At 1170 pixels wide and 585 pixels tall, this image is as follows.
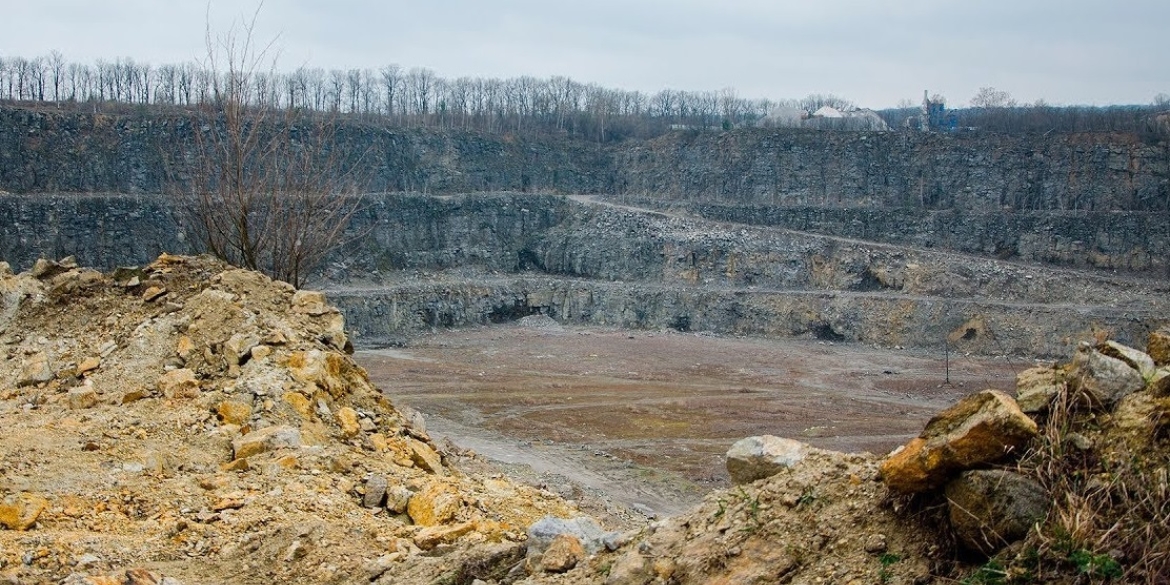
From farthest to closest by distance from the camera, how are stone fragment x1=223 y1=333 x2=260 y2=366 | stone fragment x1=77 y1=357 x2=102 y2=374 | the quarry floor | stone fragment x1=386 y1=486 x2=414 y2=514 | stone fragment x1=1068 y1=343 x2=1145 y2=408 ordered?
the quarry floor → stone fragment x1=77 y1=357 x2=102 y2=374 → stone fragment x1=223 y1=333 x2=260 y2=366 → stone fragment x1=386 y1=486 x2=414 y2=514 → stone fragment x1=1068 y1=343 x2=1145 y2=408

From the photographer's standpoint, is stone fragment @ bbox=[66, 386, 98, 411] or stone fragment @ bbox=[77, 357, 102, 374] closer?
stone fragment @ bbox=[66, 386, 98, 411]

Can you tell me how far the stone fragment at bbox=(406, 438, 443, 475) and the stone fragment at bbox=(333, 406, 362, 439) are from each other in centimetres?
61

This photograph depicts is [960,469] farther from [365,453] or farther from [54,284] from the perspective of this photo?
[54,284]

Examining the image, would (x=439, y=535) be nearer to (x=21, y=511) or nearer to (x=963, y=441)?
(x=21, y=511)

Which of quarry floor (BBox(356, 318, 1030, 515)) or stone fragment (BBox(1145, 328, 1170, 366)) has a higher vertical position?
stone fragment (BBox(1145, 328, 1170, 366))

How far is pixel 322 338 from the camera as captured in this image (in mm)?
12742

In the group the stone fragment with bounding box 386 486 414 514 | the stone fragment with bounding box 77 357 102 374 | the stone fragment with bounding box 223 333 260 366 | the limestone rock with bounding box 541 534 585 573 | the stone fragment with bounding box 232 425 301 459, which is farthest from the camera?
the stone fragment with bounding box 77 357 102 374

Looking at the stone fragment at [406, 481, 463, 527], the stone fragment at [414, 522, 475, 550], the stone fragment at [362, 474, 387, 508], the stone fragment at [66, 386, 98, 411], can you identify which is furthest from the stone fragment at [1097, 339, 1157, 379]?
the stone fragment at [66, 386, 98, 411]

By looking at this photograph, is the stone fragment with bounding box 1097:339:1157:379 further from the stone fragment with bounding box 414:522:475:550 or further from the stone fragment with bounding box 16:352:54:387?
the stone fragment with bounding box 16:352:54:387

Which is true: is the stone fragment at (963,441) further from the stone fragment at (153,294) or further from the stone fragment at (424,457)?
the stone fragment at (153,294)

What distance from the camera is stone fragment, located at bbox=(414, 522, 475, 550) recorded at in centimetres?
784

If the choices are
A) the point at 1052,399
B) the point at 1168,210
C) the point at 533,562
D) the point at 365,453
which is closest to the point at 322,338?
the point at 365,453

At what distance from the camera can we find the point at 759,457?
20.4ft

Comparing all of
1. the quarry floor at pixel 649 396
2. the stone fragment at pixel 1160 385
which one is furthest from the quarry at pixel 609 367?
the quarry floor at pixel 649 396
